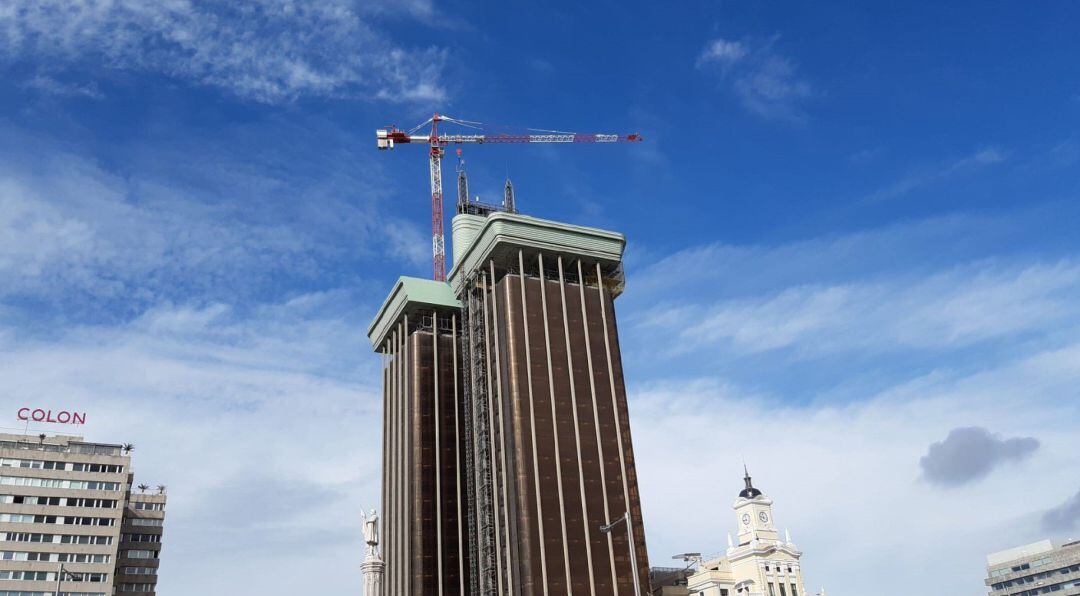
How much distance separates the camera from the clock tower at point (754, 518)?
169m

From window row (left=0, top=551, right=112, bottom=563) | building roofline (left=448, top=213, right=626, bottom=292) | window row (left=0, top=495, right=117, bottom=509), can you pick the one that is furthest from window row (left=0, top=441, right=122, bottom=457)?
building roofline (left=448, top=213, right=626, bottom=292)

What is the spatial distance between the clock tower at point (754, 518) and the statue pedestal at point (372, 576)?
3253 inches

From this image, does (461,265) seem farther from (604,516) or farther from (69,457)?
(69,457)

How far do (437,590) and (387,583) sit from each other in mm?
13409

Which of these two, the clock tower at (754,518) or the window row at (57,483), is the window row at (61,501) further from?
the clock tower at (754,518)

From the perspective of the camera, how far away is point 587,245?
506ft

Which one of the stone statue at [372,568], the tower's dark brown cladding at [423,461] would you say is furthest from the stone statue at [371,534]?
the tower's dark brown cladding at [423,461]

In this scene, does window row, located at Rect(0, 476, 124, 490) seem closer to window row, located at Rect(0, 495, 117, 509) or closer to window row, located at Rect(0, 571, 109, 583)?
window row, located at Rect(0, 495, 117, 509)

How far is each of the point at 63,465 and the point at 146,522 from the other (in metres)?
21.4

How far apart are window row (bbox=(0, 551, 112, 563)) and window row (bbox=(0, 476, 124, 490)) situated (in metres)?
10.8

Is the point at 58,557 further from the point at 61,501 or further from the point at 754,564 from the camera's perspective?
the point at 754,564

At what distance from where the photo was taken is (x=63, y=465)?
15462cm

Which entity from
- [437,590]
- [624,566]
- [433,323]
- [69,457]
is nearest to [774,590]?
[624,566]

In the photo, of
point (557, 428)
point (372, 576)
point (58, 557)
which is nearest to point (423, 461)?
point (557, 428)
